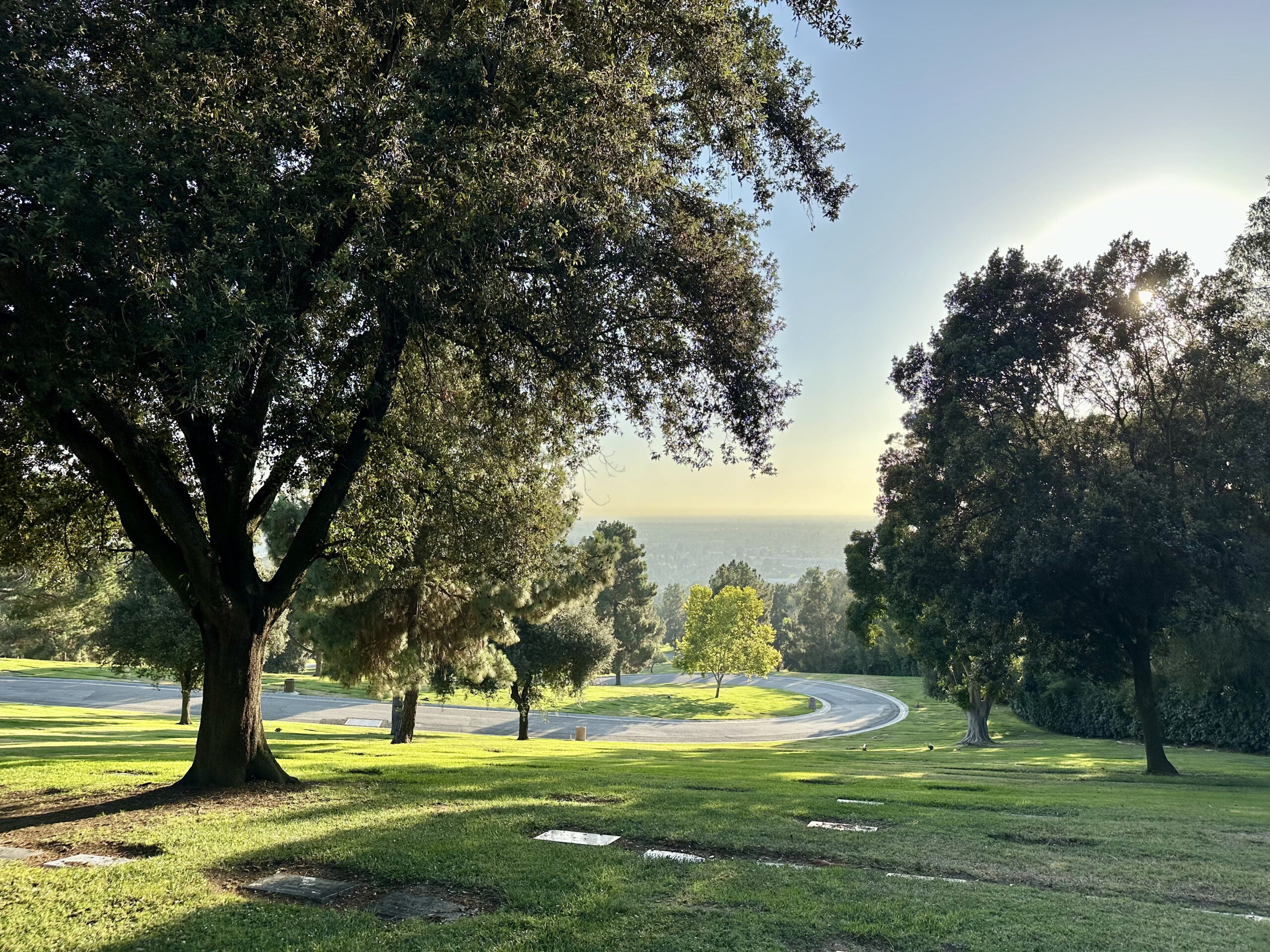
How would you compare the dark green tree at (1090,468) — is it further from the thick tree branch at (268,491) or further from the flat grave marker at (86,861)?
the flat grave marker at (86,861)

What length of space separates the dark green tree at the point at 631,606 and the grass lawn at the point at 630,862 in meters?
55.6

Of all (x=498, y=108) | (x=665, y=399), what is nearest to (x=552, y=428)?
(x=665, y=399)

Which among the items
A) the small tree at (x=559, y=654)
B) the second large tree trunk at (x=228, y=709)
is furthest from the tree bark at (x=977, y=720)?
the second large tree trunk at (x=228, y=709)

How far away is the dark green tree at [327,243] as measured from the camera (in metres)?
7.25

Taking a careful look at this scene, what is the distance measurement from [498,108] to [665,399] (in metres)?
4.39

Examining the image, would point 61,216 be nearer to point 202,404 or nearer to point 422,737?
point 202,404

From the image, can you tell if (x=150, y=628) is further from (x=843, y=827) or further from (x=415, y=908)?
(x=843, y=827)

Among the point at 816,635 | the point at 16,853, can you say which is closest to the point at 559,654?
the point at 16,853

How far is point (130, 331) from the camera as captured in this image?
727 centimetres

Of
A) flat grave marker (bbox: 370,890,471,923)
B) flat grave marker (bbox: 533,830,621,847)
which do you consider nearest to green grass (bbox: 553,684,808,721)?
flat grave marker (bbox: 533,830,621,847)

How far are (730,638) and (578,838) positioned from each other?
52.8 meters

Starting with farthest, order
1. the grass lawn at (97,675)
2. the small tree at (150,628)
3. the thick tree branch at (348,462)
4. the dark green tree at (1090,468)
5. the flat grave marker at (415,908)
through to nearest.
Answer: the grass lawn at (97,675)
the small tree at (150,628)
the dark green tree at (1090,468)
the thick tree branch at (348,462)
the flat grave marker at (415,908)

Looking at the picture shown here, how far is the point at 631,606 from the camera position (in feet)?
236

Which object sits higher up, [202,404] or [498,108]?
[498,108]
